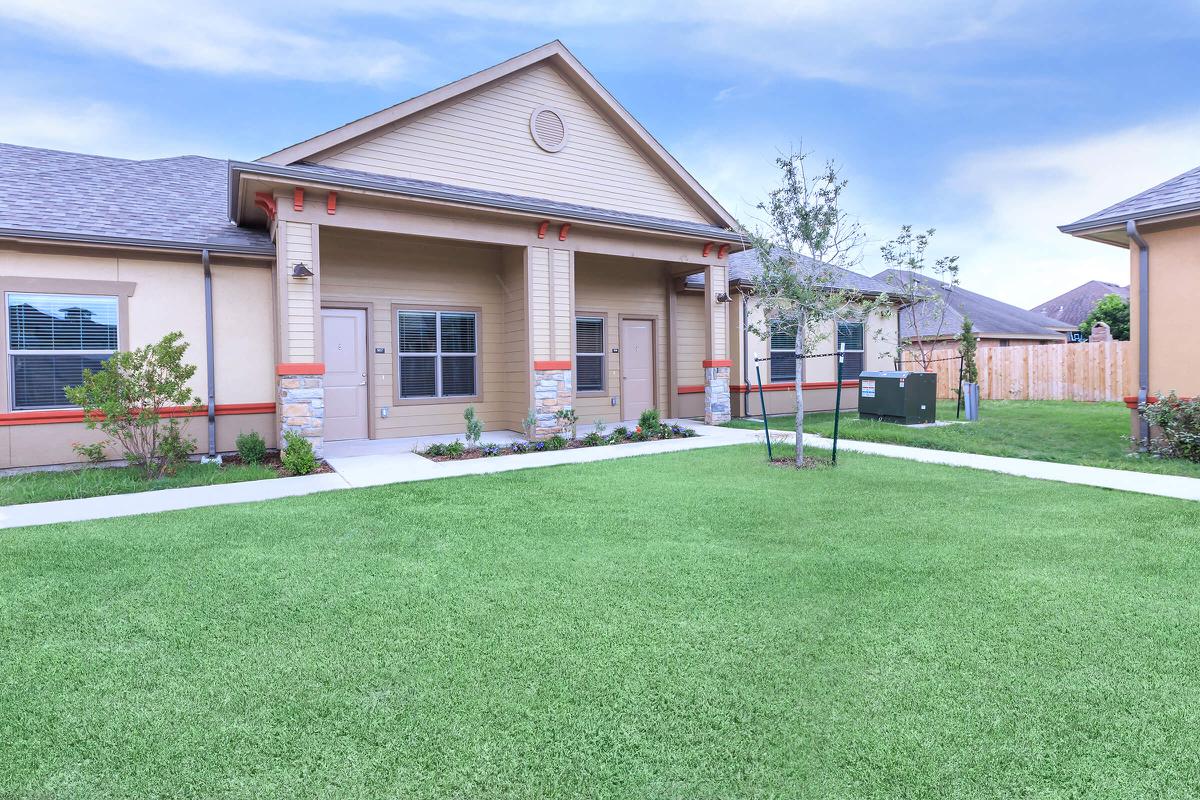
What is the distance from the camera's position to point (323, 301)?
1003 centimetres

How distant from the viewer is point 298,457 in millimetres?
7820

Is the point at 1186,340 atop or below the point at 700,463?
atop

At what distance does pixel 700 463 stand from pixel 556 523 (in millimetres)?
3158

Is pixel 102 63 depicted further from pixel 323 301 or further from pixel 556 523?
pixel 556 523

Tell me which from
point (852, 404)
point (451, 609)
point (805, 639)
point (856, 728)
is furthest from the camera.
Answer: point (852, 404)

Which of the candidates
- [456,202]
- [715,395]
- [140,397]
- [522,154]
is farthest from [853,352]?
[140,397]

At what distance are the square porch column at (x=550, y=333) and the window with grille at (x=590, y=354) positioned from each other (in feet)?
6.69

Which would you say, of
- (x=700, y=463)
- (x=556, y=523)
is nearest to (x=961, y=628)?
(x=556, y=523)

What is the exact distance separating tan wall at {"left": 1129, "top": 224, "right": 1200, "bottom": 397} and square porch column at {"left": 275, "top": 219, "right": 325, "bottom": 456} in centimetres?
1052

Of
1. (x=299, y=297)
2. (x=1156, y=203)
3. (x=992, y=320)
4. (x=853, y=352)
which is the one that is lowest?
(x=853, y=352)

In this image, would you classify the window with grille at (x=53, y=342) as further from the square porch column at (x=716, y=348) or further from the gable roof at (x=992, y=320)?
the gable roof at (x=992, y=320)

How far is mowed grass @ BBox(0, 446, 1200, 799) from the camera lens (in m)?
2.13

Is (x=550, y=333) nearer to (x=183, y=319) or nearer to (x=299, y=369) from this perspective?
(x=299, y=369)

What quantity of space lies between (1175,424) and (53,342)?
14.2m
